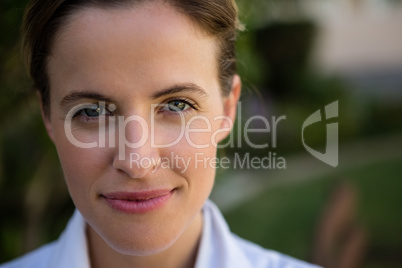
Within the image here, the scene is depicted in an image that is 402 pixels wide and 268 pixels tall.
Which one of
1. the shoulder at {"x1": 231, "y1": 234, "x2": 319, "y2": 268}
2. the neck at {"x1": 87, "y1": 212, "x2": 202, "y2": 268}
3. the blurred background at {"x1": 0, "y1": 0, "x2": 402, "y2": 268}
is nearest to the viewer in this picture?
the neck at {"x1": 87, "y1": 212, "x2": 202, "y2": 268}

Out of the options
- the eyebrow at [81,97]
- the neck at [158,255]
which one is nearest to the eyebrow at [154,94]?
the eyebrow at [81,97]

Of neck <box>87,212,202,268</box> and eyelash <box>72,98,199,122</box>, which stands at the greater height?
eyelash <box>72,98,199,122</box>

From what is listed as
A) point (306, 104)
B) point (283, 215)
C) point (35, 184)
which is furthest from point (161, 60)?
point (306, 104)

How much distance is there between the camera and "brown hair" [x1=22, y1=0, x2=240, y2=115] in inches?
68.4

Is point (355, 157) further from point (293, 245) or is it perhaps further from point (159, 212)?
point (159, 212)

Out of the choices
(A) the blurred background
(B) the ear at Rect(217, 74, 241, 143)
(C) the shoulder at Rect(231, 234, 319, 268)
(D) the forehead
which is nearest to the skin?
(D) the forehead

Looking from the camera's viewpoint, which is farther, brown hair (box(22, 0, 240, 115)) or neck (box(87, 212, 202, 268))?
neck (box(87, 212, 202, 268))

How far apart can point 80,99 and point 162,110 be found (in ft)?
0.88

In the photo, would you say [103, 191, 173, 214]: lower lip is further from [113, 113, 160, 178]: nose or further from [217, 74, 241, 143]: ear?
[217, 74, 241, 143]: ear

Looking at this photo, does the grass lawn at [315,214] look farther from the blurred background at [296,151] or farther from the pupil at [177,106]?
the pupil at [177,106]

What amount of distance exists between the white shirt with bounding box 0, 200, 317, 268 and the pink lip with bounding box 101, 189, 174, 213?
1.28 ft

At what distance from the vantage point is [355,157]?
8.34 metres

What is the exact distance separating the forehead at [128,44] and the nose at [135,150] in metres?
0.15

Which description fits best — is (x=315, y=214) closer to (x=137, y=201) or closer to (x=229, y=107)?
(x=229, y=107)
